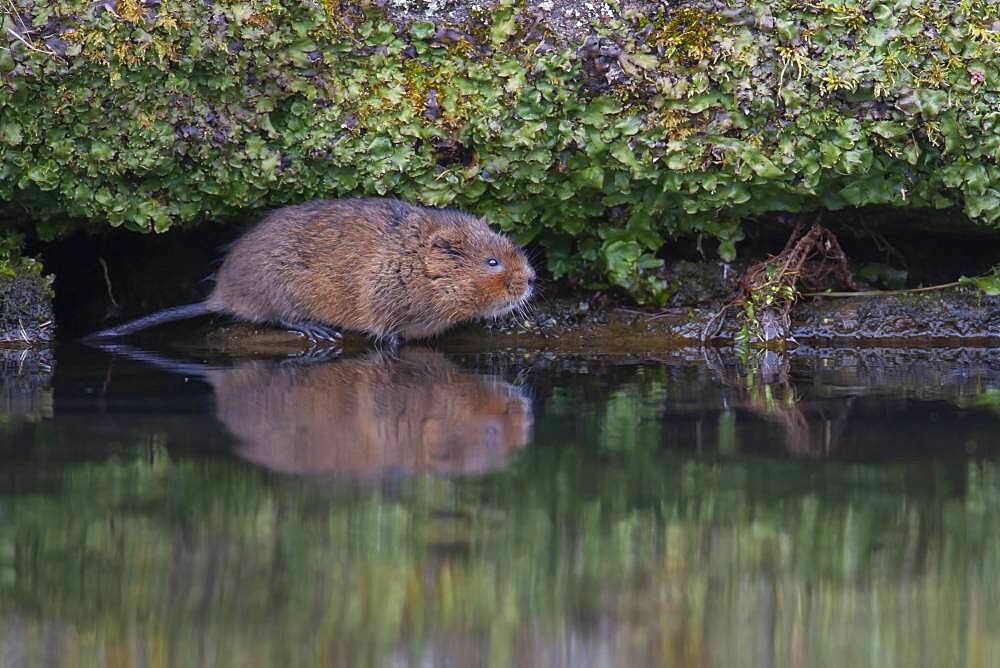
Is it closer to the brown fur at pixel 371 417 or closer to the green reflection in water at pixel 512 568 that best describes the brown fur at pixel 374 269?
the brown fur at pixel 371 417

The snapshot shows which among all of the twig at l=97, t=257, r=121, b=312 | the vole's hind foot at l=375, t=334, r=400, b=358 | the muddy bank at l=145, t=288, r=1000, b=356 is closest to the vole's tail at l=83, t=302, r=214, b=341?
the muddy bank at l=145, t=288, r=1000, b=356

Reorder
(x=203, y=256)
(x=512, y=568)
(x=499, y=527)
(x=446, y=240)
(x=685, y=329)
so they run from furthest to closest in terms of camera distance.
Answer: (x=203, y=256)
(x=685, y=329)
(x=446, y=240)
(x=499, y=527)
(x=512, y=568)

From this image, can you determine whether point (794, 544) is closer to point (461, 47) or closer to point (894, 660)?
point (894, 660)

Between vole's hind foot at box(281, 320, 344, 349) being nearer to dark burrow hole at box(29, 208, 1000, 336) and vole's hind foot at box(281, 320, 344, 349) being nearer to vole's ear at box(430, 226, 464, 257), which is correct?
dark burrow hole at box(29, 208, 1000, 336)

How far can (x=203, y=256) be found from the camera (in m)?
7.36

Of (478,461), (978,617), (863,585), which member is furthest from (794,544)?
(478,461)

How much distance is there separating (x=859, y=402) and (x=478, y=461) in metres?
1.69

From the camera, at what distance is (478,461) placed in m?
3.76

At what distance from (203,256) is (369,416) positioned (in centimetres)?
326

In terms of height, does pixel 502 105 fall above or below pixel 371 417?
above

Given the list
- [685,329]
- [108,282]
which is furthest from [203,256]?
[685,329]

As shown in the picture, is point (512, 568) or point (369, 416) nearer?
point (512, 568)

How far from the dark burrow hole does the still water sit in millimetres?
1860

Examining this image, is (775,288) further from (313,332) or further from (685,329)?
(313,332)
